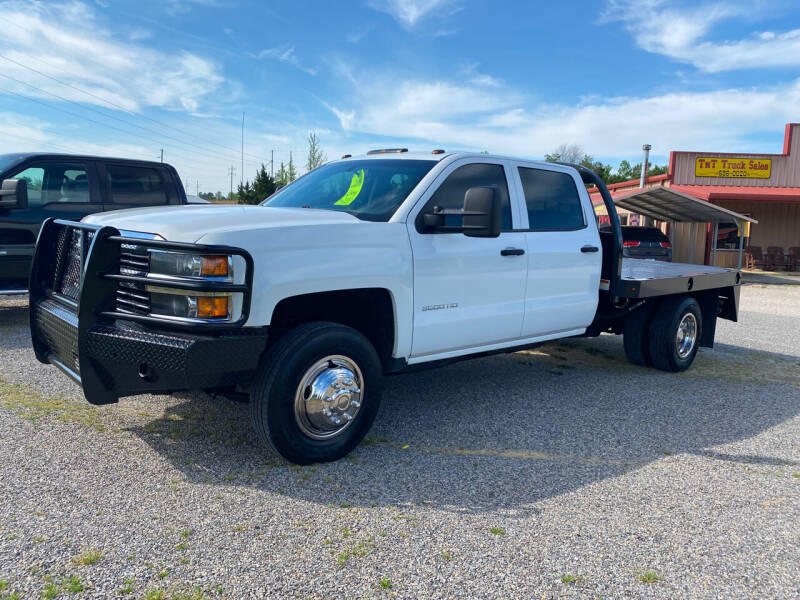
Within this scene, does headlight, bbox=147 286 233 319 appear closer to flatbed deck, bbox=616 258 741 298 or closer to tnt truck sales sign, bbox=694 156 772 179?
flatbed deck, bbox=616 258 741 298

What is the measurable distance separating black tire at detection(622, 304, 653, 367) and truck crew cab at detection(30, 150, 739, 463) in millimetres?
986

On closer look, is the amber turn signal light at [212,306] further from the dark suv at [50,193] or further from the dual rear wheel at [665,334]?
the dark suv at [50,193]

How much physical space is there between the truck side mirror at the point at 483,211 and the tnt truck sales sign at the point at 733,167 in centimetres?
2447

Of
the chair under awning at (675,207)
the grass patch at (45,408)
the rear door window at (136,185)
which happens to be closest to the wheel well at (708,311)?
the grass patch at (45,408)

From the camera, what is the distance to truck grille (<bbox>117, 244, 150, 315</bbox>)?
3.53 m

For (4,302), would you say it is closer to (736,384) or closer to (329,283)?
(329,283)

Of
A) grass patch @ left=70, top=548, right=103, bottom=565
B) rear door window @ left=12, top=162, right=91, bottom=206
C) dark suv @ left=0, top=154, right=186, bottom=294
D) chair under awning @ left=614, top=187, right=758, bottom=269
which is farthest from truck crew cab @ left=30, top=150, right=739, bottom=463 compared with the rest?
chair under awning @ left=614, top=187, right=758, bottom=269

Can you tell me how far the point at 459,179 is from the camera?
185 inches

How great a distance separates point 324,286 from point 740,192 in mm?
24372

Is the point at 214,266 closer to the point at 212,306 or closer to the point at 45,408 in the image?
the point at 212,306

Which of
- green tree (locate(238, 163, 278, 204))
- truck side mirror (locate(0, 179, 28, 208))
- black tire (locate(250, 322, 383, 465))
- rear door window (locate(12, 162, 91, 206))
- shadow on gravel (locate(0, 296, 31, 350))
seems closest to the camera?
black tire (locate(250, 322, 383, 465))

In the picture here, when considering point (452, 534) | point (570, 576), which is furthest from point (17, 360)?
point (570, 576)

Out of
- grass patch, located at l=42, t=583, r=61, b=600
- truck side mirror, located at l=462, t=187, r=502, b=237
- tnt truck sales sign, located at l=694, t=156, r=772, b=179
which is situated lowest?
grass patch, located at l=42, t=583, r=61, b=600

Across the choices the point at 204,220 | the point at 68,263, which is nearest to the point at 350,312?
the point at 204,220
